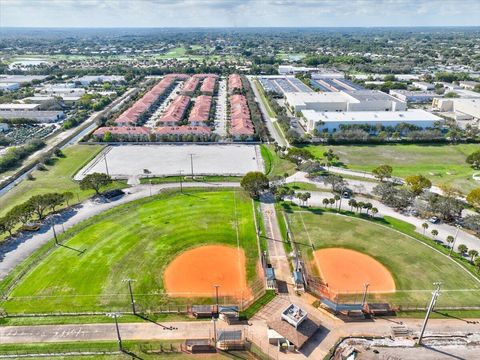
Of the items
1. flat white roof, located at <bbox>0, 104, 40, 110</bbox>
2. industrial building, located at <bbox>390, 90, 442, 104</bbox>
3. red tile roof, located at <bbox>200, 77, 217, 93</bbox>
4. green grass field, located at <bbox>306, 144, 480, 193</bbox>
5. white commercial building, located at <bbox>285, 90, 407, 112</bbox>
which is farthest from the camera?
red tile roof, located at <bbox>200, 77, 217, 93</bbox>

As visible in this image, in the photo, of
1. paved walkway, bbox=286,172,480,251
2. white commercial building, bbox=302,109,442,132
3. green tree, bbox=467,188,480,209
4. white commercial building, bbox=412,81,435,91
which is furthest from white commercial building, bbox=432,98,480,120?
paved walkway, bbox=286,172,480,251

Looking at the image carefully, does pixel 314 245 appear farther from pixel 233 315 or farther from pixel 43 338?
pixel 43 338

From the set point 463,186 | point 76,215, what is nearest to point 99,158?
point 76,215

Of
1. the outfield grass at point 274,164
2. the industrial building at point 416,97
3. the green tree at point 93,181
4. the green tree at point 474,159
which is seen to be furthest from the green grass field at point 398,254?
the industrial building at point 416,97

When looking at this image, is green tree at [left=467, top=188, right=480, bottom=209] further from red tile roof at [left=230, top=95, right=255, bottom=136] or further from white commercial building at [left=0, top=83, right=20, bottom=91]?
white commercial building at [left=0, top=83, right=20, bottom=91]

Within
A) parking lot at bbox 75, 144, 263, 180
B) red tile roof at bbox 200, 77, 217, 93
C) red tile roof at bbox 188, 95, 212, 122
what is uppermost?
red tile roof at bbox 200, 77, 217, 93

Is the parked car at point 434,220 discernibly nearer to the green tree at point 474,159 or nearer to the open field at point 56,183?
the green tree at point 474,159
